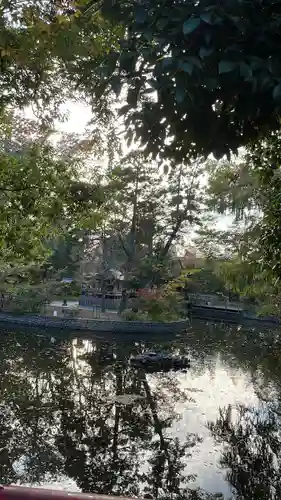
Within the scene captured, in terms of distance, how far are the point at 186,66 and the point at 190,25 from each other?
14cm

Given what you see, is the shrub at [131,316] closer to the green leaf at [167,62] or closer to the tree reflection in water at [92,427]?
the tree reflection in water at [92,427]

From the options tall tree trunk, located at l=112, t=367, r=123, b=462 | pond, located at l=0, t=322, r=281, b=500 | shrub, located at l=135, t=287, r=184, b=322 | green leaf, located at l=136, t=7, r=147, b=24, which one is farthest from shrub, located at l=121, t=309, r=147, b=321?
green leaf, located at l=136, t=7, r=147, b=24

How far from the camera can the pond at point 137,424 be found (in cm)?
689

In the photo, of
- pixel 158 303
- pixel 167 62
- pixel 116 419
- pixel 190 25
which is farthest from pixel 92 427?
pixel 158 303

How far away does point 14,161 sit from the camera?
17.4 ft

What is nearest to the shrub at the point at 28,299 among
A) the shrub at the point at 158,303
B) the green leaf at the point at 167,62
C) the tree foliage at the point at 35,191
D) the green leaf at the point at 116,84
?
the shrub at the point at 158,303

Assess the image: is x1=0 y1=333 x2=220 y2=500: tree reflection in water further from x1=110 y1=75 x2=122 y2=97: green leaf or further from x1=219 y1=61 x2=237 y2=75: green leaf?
x1=219 y1=61 x2=237 y2=75: green leaf

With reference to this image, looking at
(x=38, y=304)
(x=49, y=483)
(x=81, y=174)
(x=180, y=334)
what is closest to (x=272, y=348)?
(x=180, y=334)

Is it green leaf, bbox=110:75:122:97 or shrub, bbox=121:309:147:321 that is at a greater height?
green leaf, bbox=110:75:122:97

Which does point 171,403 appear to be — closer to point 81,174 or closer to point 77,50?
point 81,174

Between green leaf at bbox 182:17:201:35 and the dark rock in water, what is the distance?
1369cm

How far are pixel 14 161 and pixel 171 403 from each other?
7938mm

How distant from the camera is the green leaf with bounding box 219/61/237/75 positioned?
5.31 feet

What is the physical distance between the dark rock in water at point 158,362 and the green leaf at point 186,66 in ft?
44.6
